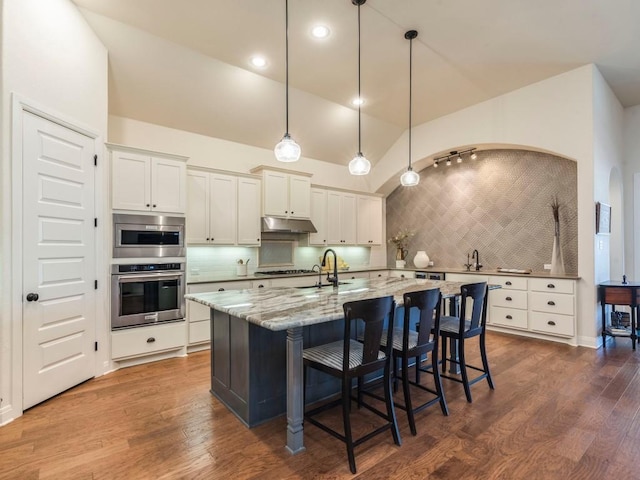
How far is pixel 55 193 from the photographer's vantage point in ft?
9.66

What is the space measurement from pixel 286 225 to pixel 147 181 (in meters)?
2.12

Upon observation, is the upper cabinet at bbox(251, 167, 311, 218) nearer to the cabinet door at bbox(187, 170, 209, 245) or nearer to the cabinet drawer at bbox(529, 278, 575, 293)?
the cabinet door at bbox(187, 170, 209, 245)

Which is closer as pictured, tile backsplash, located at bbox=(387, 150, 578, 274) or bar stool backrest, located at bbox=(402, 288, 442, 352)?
bar stool backrest, located at bbox=(402, 288, 442, 352)

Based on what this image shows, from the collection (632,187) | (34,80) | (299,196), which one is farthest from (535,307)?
(34,80)

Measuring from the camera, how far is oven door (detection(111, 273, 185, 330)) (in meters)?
3.55

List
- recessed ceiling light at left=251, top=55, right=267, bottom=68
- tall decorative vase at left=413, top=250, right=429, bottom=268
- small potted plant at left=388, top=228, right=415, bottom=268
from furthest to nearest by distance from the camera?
small potted plant at left=388, top=228, right=415, bottom=268 → tall decorative vase at left=413, top=250, right=429, bottom=268 → recessed ceiling light at left=251, top=55, right=267, bottom=68

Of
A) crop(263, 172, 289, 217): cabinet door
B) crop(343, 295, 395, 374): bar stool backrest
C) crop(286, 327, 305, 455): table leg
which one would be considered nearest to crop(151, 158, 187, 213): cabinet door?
crop(263, 172, 289, 217): cabinet door

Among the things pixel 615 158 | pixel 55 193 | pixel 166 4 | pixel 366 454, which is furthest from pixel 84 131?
pixel 615 158

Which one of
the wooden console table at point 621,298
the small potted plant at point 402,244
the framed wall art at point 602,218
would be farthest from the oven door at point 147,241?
the wooden console table at point 621,298

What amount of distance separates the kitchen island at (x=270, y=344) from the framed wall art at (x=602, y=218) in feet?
8.64

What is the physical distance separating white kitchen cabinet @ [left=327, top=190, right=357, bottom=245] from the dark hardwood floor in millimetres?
3447

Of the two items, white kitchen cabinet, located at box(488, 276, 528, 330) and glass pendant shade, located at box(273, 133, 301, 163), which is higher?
glass pendant shade, located at box(273, 133, 301, 163)

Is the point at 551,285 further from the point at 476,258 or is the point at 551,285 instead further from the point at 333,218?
the point at 333,218

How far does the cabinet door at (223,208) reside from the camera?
15.2 ft
